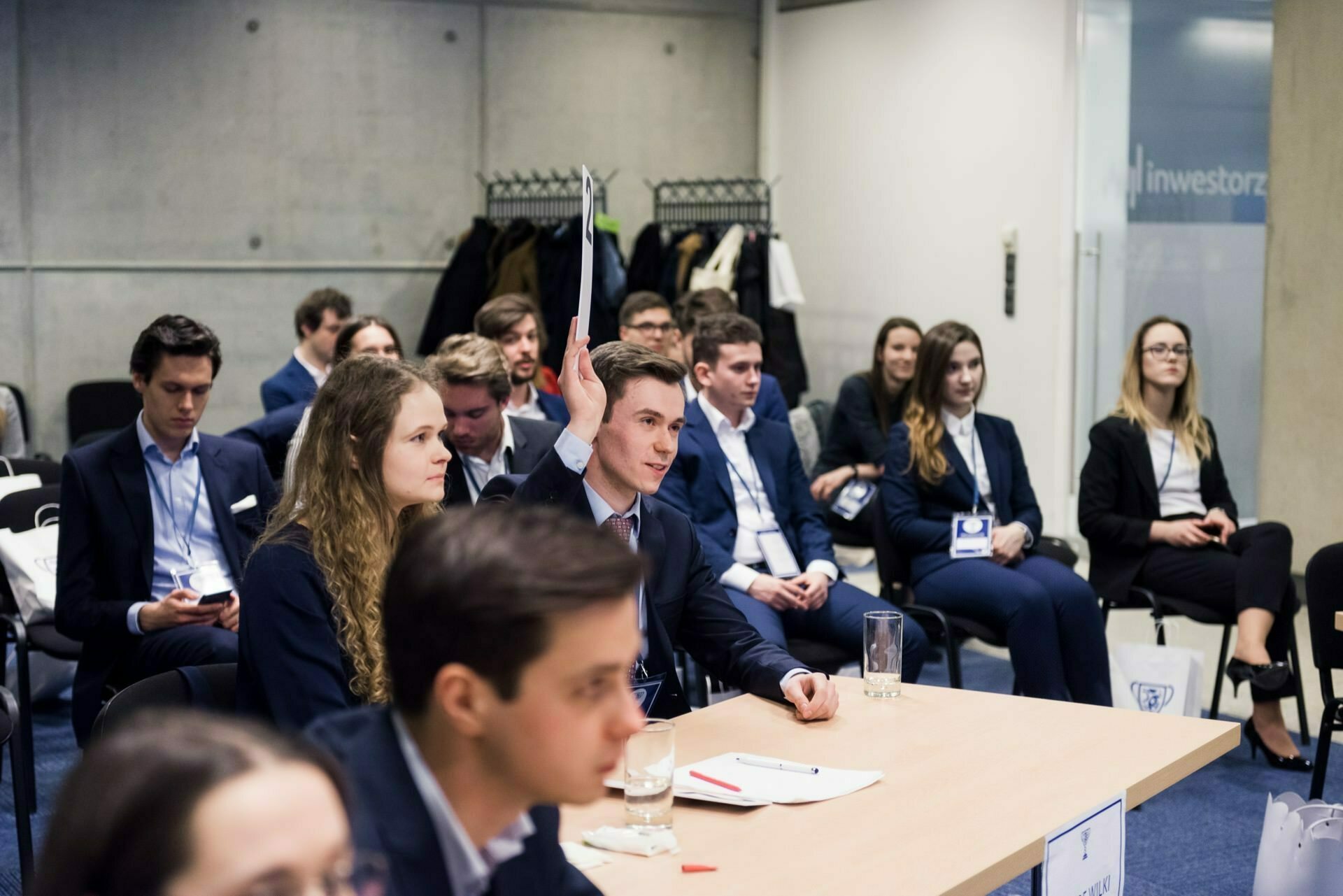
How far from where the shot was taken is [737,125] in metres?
9.31

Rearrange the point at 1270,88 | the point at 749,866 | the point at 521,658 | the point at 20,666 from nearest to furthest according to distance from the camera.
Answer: the point at 521,658 < the point at 749,866 < the point at 20,666 < the point at 1270,88

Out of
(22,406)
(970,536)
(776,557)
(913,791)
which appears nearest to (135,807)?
(913,791)

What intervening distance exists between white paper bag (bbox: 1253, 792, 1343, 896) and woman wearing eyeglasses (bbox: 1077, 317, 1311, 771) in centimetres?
127

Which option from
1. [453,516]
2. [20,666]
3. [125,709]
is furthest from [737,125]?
[453,516]

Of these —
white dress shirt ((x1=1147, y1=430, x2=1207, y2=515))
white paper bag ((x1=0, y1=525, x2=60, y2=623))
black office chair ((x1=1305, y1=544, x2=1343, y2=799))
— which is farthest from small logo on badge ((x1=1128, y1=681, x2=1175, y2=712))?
white paper bag ((x1=0, y1=525, x2=60, y2=623))

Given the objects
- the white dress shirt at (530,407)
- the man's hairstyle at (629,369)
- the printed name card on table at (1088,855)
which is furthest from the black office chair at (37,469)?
the printed name card on table at (1088,855)

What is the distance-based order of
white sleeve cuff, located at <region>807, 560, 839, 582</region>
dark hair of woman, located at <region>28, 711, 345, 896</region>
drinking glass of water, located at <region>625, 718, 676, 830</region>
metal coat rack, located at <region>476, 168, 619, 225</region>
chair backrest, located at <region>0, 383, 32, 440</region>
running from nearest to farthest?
dark hair of woman, located at <region>28, 711, 345, 896</region>
drinking glass of water, located at <region>625, 718, 676, 830</region>
white sleeve cuff, located at <region>807, 560, 839, 582</region>
chair backrest, located at <region>0, 383, 32, 440</region>
metal coat rack, located at <region>476, 168, 619, 225</region>

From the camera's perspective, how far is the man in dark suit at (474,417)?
3.92m

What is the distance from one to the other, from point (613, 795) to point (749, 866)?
30 centimetres

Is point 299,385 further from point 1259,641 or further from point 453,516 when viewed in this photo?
point 453,516

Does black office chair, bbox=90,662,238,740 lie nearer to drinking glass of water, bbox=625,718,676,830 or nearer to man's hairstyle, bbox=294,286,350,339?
drinking glass of water, bbox=625,718,676,830

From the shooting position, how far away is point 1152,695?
4.11 metres

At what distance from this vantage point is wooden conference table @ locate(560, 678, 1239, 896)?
5.75 feet

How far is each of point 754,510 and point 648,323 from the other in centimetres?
187
